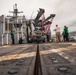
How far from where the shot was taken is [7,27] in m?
47.0

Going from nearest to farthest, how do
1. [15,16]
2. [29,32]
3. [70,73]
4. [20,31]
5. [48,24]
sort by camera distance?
1. [70,73]
2. [29,32]
3. [48,24]
4. [20,31]
5. [15,16]

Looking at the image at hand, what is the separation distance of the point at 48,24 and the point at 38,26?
315 cm

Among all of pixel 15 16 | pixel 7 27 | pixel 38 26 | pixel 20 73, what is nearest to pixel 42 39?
pixel 38 26

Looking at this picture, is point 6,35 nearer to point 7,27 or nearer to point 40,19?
point 7,27

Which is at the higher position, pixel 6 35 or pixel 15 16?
pixel 15 16

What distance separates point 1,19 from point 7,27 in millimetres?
2687

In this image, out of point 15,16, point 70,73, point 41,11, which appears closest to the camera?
point 70,73

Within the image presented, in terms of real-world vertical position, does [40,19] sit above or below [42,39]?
above

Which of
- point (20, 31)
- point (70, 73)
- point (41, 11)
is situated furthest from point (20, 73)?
point (20, 31)

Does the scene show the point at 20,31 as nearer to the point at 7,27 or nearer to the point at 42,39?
the point at 7,27

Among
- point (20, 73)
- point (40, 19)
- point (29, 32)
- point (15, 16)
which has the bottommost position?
point (20, 73)

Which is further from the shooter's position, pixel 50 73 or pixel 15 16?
pixel 15 16

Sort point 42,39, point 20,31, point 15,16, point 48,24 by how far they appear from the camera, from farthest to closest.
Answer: point 15,16 → point 20,31 → point 48,24 → point 42,39

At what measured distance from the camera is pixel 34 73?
242cm
